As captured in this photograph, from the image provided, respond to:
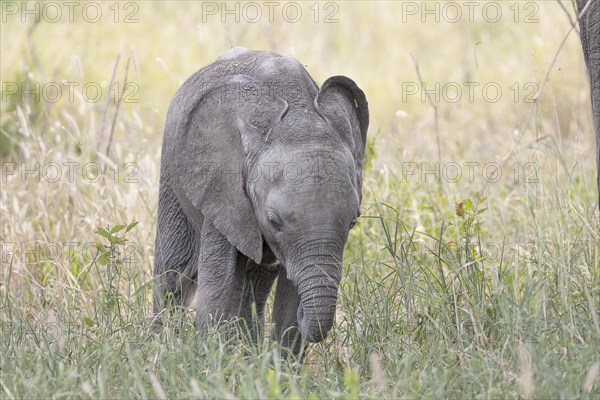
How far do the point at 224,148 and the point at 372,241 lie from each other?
2.24m

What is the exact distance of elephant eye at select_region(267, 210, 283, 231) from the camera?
4.79m

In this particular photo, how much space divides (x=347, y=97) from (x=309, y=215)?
0.78 m

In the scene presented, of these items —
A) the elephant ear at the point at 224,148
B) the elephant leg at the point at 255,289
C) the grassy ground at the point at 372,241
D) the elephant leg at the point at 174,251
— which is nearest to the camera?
the grassy ground at the point at 372,241

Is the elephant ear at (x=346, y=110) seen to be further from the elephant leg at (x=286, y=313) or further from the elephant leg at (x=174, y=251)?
the elephant leg at (x=174, y=251)

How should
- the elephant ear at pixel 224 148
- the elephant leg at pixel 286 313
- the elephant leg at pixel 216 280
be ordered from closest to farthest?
Result: the elephant ear at pixel 224 148 < the elephant leg at pixel 216 280 < the elephant leg at pixel 286 313

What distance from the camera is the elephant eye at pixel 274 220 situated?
4789 mm

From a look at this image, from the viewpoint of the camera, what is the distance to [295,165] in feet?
15.6

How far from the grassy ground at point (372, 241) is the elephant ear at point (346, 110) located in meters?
0.43

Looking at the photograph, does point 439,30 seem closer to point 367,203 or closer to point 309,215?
point 367,203

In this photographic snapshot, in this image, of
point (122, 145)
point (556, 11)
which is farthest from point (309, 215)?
point (556, 11)

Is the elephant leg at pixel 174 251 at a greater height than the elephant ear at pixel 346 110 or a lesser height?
lesser

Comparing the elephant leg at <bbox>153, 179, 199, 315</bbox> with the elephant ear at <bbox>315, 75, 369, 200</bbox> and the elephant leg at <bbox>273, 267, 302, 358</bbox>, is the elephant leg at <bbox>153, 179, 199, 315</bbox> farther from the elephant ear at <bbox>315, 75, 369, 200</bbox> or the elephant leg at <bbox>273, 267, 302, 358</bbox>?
the elephant ear at <bbox>315, 75, 369, 200</bbox>

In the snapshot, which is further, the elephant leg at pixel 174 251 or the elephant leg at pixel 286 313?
the elephant leg at pixel 174 251

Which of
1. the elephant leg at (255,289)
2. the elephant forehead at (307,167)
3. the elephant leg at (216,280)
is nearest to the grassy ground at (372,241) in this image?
the elephant leg at (216,280)
